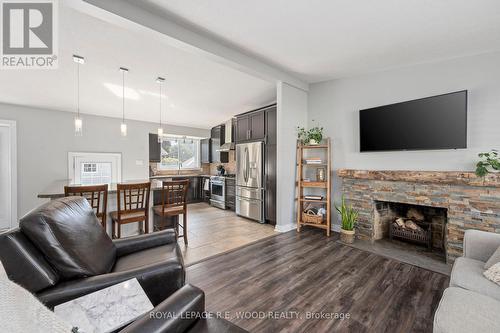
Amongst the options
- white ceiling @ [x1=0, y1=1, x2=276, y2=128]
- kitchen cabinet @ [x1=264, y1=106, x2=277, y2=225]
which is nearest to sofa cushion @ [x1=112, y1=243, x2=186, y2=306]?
white ceiling @ [x1=0, y1=1, x2=276, y2=128]

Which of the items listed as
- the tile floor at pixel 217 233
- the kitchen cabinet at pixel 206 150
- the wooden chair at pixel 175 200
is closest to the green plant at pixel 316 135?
the tile floor at pixel 217 233

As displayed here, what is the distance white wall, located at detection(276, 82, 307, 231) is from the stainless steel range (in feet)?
7.56

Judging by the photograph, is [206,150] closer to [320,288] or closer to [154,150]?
[154,150]

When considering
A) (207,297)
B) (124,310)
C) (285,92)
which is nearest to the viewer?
(124,310)

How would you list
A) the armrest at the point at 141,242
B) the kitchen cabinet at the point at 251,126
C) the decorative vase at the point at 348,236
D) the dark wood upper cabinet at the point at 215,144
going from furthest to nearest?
1. the dark wood upper cabinet at the point at 215,144
2. the kitchen cabinet at the point at 251,126
3. the decorative vase at the point at 348,236
4. the armrest at the point at 141,242

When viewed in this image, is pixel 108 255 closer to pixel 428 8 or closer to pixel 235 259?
Result: pixel 235 259

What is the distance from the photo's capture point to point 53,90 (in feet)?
12.4

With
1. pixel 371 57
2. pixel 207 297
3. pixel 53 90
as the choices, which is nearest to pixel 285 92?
pixel 371 57

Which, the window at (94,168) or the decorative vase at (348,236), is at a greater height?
the window at (94,168)

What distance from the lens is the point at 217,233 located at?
12.3 feet

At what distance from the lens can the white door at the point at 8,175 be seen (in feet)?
14.2

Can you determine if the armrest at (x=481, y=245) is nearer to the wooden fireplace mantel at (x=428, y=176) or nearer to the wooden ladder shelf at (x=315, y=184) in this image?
the wooden fireplace mantel at (x=428, y=176)

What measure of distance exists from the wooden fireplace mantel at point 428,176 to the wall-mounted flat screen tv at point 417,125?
1.19ft

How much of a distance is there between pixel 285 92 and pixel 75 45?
9.65ft
